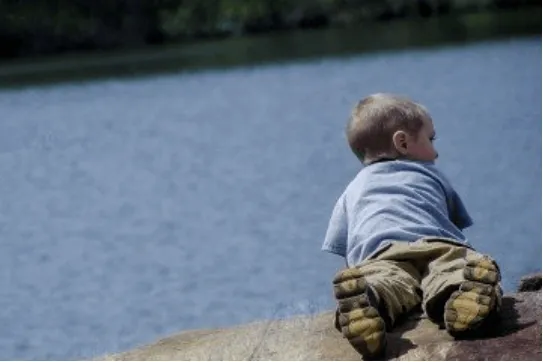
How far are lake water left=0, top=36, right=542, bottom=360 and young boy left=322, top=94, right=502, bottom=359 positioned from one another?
1053 millimetres

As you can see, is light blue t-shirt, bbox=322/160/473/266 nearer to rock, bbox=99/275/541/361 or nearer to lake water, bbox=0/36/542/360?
rock, bbox=99/275/541/361

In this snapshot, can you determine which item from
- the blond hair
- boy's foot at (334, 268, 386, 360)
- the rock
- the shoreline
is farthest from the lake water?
the shoreline

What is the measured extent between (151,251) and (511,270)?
5.90 feet

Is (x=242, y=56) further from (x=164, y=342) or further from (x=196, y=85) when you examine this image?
(x=164, y=342)

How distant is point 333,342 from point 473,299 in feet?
1.14

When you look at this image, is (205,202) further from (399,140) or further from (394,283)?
(394,283)

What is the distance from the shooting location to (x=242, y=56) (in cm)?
2745

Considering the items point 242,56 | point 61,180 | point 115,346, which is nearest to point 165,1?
point 242,56

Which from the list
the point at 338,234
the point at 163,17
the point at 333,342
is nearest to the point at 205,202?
the point at 338,234

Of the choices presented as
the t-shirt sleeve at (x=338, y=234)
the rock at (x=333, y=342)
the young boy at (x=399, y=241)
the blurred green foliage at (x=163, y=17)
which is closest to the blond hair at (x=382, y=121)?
the young boy at (x=399, y=241)

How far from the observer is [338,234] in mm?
3010

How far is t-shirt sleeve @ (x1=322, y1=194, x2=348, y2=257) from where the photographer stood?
3.00 metres

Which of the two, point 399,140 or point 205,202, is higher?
point 399,140

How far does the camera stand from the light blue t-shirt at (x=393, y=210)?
9.35 ft
